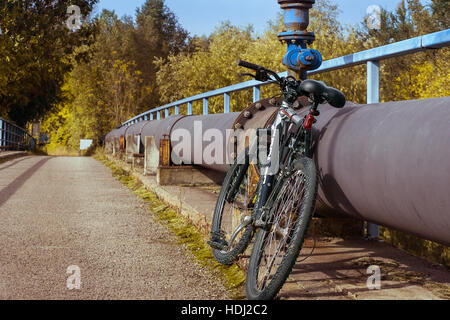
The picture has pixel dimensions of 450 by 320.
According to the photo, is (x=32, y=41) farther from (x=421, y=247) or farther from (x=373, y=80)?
(x=373, y=80)

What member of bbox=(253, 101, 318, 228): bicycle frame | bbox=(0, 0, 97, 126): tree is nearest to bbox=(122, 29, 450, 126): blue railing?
bbox=(253, 101, 318, 228): bicycle frame

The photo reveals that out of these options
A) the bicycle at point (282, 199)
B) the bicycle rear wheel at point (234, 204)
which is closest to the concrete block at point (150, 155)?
the bicycle rear wheel at point (234, 204)

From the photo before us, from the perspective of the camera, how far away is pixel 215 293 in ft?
11.1

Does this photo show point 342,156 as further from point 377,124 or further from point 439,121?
point 439,121

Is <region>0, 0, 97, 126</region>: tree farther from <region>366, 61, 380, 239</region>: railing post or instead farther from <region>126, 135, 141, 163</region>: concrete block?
<region>366, 61, 380, 239</region>: railing post

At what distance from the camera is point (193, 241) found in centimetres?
490

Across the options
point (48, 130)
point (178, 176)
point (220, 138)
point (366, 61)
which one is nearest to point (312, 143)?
point (366, 61)

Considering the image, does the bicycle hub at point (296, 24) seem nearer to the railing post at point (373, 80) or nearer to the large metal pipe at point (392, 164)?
the railing post at point (373, 80)

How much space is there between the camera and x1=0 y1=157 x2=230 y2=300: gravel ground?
3.39 m

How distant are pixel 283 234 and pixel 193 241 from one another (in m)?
1.99

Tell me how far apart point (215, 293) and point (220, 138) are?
269 cm

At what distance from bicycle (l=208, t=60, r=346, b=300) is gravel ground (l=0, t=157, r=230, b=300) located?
412 millimetres

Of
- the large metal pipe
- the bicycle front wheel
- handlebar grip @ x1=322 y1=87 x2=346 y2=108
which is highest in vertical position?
handlebar grip @ x1=322 y1=87 x2=346 y2=108

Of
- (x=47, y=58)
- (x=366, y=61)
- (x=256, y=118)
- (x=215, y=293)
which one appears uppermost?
(x=47, y=58)
